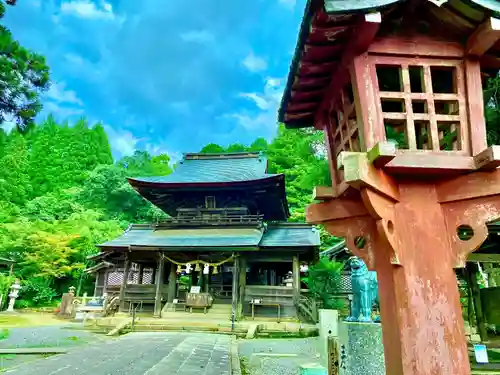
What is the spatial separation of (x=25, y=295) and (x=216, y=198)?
1779 centimetres

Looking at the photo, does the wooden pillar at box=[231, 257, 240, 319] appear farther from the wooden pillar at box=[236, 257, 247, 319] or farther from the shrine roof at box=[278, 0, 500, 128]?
the shrine roof at box=[278, 0, 500, 128]

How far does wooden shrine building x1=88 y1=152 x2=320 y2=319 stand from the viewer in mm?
14750

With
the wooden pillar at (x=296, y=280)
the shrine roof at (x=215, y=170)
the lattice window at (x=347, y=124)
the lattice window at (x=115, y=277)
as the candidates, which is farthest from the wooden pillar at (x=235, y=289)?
the lattice window at (x=115, y=277)

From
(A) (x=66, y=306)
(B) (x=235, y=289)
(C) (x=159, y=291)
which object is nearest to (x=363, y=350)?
(B) (x=235, y=289)

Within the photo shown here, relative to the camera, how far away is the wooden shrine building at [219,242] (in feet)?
48.4

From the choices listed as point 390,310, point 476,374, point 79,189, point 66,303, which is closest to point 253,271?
point 66,303

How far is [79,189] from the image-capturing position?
140 ft

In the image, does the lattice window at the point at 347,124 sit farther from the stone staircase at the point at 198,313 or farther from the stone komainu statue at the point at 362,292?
the stone staircase at the point at 198,313

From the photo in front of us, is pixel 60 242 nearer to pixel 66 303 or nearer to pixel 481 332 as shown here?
pixel 66 303

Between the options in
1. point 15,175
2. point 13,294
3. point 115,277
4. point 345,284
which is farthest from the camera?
point 15,175

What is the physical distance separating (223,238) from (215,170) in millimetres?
6216

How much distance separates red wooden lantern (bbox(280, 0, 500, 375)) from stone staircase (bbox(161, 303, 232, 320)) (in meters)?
12.0

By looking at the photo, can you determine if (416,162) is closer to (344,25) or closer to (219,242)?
(344,25)

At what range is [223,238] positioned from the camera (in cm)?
1545
